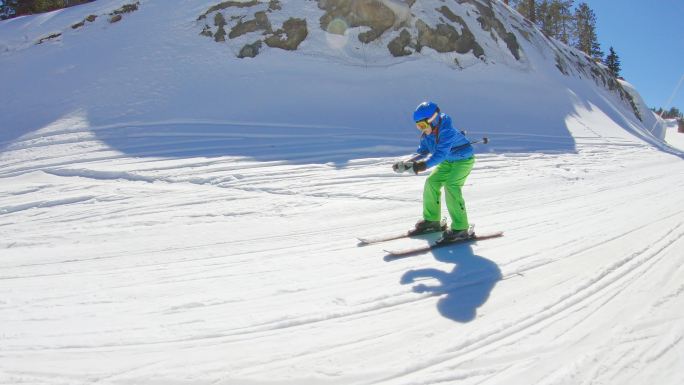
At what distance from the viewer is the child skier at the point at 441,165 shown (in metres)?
5.02

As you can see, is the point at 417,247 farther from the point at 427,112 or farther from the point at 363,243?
the point at 427,112

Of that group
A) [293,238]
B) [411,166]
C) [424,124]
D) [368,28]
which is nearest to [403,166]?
[411,166]

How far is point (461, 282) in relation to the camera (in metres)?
4.11

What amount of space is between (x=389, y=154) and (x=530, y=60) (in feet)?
38.9

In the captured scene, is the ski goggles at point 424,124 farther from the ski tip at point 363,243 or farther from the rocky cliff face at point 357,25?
the rocky cliff face at point 357,25

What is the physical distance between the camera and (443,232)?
5.33m

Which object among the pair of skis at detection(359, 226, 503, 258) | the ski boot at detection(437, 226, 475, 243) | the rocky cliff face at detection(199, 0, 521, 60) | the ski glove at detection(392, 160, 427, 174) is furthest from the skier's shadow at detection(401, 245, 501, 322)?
the rocky cliff face at detection(199, 0, 521, 60)

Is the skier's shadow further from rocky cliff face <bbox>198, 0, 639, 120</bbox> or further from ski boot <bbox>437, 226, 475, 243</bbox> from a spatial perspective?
rocky cliff face <bbox>198, 0, 639, 120</bbox>

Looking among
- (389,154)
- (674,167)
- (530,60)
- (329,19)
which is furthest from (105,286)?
(530,60)

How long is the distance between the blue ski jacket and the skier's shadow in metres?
1.01

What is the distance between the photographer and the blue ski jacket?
502cm

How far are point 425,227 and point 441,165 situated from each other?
0.77 m

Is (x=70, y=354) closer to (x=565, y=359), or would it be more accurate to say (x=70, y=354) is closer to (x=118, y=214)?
(x=565, y=359)

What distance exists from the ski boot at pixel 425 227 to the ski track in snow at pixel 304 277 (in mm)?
509
